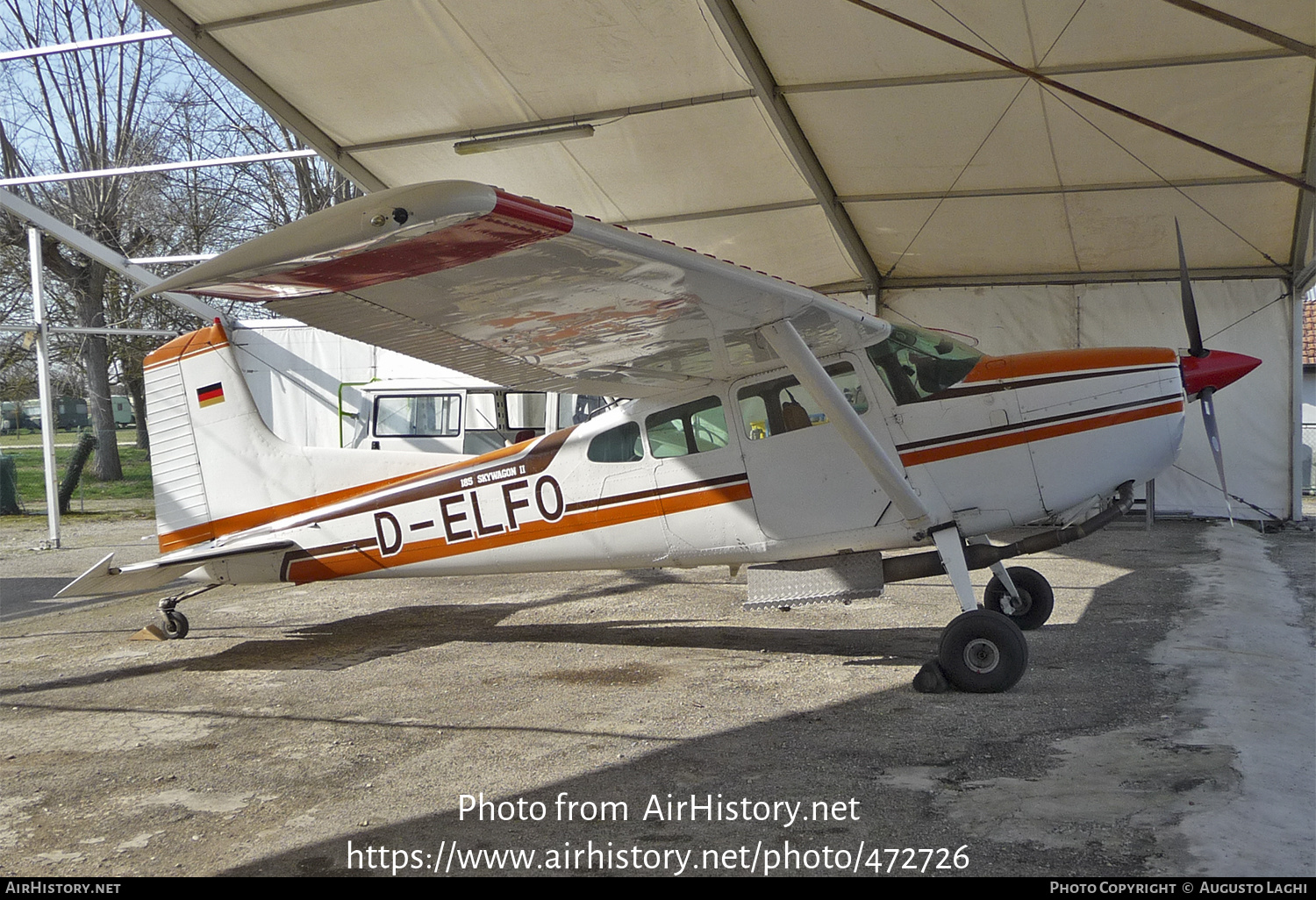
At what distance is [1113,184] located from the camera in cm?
1131

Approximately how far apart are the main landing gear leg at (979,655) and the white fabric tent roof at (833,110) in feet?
14.8

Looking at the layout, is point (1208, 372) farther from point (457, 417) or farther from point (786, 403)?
point (457, 417)

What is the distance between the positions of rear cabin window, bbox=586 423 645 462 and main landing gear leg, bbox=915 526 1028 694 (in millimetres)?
2494

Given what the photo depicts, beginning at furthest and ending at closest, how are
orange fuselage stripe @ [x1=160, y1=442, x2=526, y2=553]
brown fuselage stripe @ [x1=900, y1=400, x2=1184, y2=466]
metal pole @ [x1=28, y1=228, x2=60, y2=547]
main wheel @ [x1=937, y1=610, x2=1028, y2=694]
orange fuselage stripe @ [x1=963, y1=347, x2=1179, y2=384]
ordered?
metal pole @ [x1=28, y1=228, x2=60, y2=547]
orange fuselage stripe @ [x1=160, y1=442, x2=526, y2=553]
orange fuselage stripe @ [x1=963, y1=347, x2=1179, y2=384]
brown fuselage stripe @ [x1=900, y1=400, x2=1184, y2=466]
main wheel @ [x1=937, y1=610, x2=1028, y2=694]

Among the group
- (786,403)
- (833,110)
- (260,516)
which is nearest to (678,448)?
(786,403)

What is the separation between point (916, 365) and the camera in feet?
21.9

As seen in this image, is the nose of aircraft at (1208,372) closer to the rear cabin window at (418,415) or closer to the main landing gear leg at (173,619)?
the main landing gear leg at (173,619)

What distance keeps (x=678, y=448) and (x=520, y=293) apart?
8.33ft

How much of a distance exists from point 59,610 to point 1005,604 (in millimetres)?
8968

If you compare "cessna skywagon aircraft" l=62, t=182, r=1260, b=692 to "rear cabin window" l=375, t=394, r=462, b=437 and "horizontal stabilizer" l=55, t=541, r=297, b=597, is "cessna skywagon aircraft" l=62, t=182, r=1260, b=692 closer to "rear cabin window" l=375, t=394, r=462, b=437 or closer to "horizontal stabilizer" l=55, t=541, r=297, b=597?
"horizontal stabilizer" l=55, t=541, r=297, b=597

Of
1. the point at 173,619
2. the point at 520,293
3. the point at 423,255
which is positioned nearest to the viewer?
the point at 423,255

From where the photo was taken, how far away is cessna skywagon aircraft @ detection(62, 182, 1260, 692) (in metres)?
5.15

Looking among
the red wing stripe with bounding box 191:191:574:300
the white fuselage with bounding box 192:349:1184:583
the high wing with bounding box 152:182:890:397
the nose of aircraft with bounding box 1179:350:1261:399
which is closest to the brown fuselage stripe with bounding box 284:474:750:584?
the white fuselage with bounding box 192:349:1184:583

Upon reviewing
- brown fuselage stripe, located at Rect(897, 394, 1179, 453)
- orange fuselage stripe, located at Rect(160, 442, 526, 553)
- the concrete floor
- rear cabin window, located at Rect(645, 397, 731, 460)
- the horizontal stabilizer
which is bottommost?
the concrete floor
